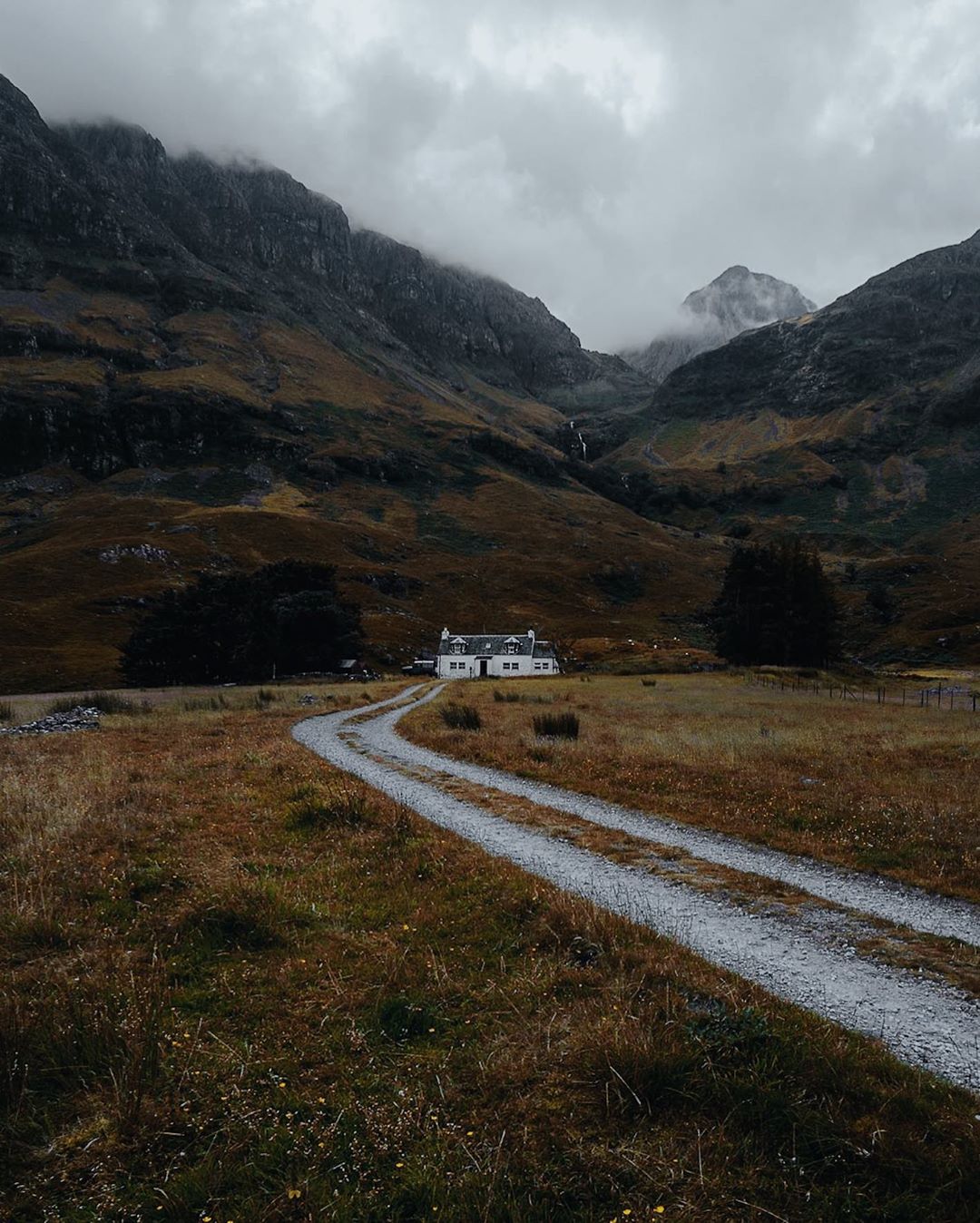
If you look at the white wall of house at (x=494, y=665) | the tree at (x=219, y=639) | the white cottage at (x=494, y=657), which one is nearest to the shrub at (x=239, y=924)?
the tree at (x=219, y=639)

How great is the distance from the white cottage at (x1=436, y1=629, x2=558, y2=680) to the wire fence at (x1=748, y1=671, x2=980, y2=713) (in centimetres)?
4914

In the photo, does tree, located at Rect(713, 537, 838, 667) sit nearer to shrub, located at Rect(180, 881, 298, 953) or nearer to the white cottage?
the white cottage

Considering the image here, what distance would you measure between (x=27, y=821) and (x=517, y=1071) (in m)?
10.1

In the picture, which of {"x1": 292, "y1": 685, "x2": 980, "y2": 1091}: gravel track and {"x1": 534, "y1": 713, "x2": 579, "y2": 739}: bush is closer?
{"x1": 292, "y1": 685, "x2": 980, "y2": 1091}: gravel track

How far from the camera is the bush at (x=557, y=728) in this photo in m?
26.1

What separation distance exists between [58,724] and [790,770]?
30846 millimetres

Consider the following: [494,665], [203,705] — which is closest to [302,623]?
[494,665]

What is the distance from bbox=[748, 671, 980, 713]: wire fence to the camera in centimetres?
4841

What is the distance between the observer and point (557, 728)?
1052 inches

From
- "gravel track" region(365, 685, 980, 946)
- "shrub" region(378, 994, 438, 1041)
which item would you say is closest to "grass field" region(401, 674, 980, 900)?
"gravel track" region(365, 685, 980, 946)

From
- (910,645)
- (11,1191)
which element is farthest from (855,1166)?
(910,645)

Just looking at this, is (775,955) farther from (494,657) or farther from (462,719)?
(494,657)

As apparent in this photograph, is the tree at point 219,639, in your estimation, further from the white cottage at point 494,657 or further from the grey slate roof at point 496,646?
the grey slate roof at point 496,646

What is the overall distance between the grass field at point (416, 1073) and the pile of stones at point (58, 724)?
2349 centimetres
